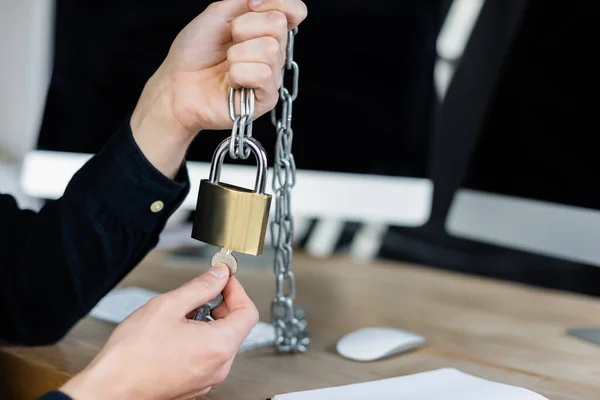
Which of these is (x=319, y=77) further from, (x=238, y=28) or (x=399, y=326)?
(x=238, y=28)

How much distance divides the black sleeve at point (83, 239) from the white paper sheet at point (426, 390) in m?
0.30

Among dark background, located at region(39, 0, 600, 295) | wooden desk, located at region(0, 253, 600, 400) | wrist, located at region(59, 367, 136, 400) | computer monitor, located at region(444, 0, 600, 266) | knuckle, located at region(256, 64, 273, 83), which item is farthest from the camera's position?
dark background, located at region(39, 0, 600, 295)

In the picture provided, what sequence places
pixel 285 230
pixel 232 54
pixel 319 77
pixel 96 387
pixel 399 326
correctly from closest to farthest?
1. pixel 96 387
2. pixel 232 54
3. pixel 285 230
4. pixel 399 326
5. pixel 319 77

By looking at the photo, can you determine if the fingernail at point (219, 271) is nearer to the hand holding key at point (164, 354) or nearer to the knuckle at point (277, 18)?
the hand holding key at point (164, 354)

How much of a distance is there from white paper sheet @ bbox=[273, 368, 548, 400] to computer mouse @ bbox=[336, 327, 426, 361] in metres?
0.08

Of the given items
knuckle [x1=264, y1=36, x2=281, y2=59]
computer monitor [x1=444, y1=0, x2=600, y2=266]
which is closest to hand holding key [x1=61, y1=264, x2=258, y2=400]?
knuckle [x1=264, y1=36, x2=281, y2=59]

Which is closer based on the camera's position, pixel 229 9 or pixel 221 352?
pixel 221 352

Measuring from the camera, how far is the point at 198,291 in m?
0.60

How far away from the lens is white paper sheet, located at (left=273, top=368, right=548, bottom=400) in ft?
2.17

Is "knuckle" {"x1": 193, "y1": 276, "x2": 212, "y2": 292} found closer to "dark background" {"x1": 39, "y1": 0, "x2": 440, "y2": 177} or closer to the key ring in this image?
the key ring

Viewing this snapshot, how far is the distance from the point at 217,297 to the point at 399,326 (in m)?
0.42

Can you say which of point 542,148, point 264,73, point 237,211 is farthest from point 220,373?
point 542,148

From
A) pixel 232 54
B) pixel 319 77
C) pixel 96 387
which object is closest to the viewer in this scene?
pixel 96 387

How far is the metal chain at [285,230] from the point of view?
74 centimetres
